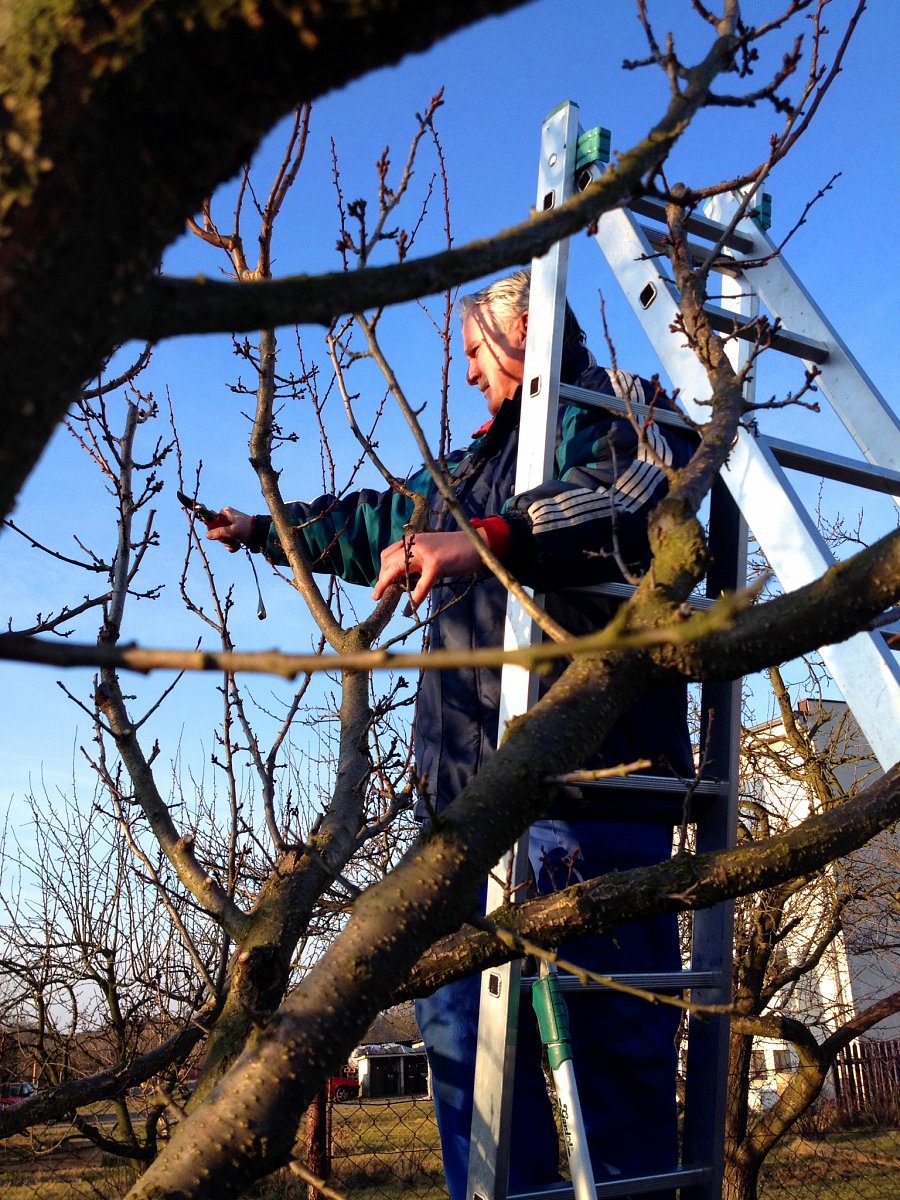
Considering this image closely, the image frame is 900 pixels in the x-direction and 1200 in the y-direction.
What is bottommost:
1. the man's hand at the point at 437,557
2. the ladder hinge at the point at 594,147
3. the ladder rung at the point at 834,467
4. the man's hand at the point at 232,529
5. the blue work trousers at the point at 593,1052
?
the blue work trousers at the point at 593,1052

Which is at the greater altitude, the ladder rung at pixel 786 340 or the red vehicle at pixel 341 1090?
the ladder rung at pixel 786 340

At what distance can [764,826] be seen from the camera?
320 inches

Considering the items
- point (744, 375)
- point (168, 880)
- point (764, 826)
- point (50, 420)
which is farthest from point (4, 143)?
point (764, 826)

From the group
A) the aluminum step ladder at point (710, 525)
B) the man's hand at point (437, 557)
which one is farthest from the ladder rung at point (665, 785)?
the man's hand at point (437, 557)

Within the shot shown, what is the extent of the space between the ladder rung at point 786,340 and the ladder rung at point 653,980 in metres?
1.55

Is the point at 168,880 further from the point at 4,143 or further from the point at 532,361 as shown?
the point at 4,143

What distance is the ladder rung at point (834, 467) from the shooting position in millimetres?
2195

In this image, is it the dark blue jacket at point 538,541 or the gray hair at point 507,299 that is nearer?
the dark blue jacket at point 538,541

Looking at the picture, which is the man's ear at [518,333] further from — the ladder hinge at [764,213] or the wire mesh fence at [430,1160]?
the wire mesh fence at [430,1160]

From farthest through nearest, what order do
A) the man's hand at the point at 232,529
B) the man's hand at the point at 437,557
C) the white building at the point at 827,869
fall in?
the white building at the point at 827,869 < the man's hand at the point at 232,529 < the man's hand at the point at 437,557

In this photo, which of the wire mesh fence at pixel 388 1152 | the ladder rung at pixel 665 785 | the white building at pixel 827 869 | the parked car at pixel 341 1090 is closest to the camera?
the ladder rung at pixel 665 785

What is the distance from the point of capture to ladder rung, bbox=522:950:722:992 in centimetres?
201

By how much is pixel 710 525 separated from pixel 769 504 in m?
0.69

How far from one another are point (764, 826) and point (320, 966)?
7.61m
